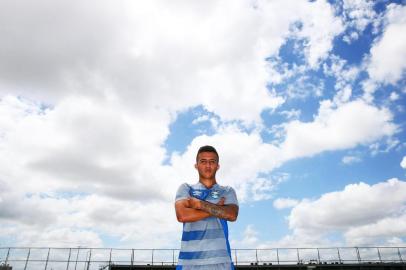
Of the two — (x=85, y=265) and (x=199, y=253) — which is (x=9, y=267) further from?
(x=199, y=253)

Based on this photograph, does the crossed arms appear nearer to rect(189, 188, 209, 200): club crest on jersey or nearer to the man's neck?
rect(189, 188, 209, 200): club crest on jersey

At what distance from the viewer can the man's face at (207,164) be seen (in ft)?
11.7

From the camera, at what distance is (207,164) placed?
355cm

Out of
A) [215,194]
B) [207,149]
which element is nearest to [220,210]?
[215,194]

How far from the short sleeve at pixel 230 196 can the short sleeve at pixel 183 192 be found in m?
0.44

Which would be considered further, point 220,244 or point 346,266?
point 346,266

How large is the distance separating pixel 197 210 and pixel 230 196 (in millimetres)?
503

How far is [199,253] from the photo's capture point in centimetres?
312

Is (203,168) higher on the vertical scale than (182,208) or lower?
higher

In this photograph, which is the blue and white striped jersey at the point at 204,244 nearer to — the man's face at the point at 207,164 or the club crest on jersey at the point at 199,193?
the club crest on jersey at the point at 199,193

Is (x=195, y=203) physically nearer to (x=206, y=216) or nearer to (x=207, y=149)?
(x=206, y=216)

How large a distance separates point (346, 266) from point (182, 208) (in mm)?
43975

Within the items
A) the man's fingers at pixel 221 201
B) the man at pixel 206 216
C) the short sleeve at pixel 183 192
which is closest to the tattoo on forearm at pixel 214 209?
the man at pixel 206 216

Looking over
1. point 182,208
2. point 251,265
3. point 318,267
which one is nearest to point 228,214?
point 182,208
